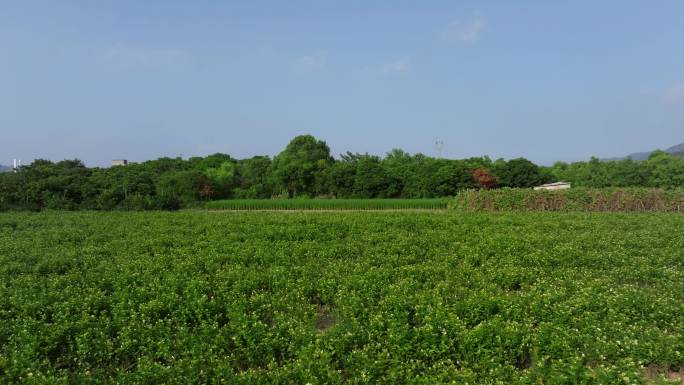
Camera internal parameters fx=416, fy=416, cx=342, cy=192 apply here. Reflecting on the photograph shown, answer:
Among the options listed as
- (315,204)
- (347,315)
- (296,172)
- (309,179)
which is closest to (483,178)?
(315,204)

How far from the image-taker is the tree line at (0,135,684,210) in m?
41.6

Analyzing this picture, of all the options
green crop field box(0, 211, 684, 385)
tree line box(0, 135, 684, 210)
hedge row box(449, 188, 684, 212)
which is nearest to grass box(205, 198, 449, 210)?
tree line box(0, 135, 684, 210)

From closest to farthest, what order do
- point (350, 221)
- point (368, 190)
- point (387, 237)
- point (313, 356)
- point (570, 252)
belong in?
point (313, 356), point (570, 252), point (387, 237), point (350, 221), point (368, 190)

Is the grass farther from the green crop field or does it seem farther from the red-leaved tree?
the green crop field

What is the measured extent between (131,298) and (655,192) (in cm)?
3417

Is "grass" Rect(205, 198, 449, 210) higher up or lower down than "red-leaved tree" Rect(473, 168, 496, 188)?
lower down

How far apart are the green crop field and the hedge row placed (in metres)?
19.6

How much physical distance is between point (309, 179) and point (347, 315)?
182 feet

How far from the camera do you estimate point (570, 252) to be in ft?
39.6

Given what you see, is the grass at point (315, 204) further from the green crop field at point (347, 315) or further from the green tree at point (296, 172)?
the green crop field at point (347, 315)

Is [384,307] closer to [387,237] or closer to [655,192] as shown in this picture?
[387,237]

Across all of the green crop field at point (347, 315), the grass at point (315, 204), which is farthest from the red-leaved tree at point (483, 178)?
the green crop field at point (347, 315)

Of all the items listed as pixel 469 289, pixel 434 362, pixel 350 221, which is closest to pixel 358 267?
pixel 469 289

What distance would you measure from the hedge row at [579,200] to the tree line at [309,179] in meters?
20.8
